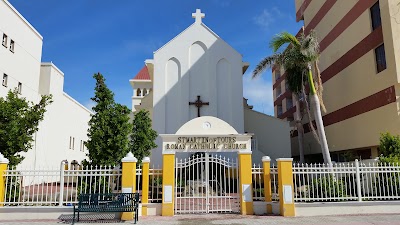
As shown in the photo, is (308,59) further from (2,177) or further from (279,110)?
(279,110)

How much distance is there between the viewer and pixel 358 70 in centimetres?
2075

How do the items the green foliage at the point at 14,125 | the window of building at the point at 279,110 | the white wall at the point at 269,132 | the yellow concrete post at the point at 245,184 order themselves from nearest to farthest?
the yellow concrete post at the point at 245,184, the green foliage at the point at 14,125, the white wall at the point at 269,132, the window of building at the point at 279,110

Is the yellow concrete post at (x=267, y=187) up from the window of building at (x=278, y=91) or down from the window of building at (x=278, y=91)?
down

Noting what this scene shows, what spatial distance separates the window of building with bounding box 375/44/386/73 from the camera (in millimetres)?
18422

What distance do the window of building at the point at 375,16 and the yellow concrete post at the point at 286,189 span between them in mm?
11672

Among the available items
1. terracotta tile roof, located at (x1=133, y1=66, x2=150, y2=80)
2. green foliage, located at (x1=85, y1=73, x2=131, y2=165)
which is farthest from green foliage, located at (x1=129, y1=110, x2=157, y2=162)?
terracotta tile roof, located at (x1=133, y1=66, x2=150, y2=80)

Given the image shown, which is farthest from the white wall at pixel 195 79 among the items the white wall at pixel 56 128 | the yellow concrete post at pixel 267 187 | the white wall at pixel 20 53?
the yellow concrete post at pixel 267 187

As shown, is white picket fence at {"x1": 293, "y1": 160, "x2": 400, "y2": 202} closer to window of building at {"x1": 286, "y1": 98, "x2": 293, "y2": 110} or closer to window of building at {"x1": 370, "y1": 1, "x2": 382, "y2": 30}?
window of building at {"x1": 370, "y1": 1, "x2": 382, "y2": 30}

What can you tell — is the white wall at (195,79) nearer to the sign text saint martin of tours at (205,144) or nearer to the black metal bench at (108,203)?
the sign text saint martin of tours at (205,144)

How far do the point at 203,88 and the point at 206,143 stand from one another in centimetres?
981

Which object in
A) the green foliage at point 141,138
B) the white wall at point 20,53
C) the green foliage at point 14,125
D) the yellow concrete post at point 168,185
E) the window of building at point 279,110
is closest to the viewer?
the yellow concrete post at point 168,185

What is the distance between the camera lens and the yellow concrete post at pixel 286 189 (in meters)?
11.9

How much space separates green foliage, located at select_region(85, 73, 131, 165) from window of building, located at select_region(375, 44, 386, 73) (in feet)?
46.7

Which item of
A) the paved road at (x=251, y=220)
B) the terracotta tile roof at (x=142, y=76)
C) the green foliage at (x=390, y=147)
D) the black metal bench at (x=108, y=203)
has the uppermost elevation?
the terracotta tile roof at (x=142, y=76)
